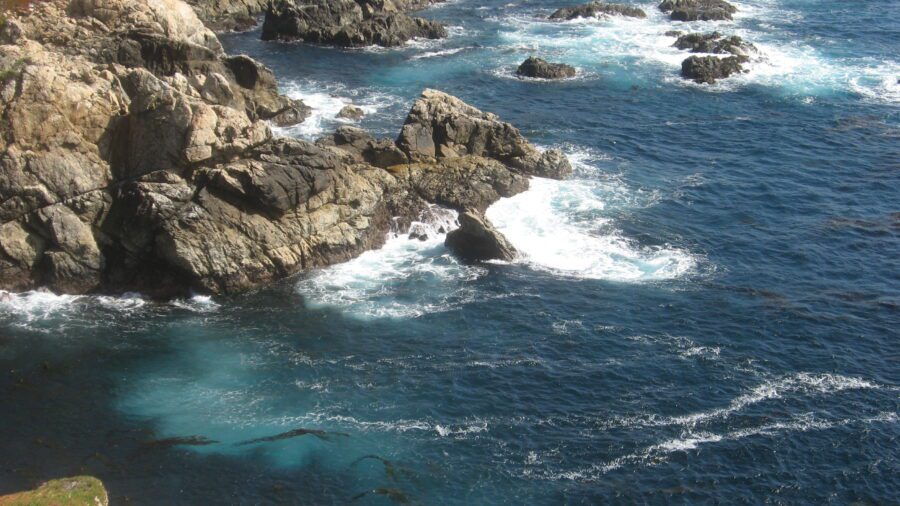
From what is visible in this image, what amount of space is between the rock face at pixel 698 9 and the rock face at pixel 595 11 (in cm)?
465

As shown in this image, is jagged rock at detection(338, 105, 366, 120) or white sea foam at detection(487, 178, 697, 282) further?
jagged rock at detection(338, 105, 366, 120)

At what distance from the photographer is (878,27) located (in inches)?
5359

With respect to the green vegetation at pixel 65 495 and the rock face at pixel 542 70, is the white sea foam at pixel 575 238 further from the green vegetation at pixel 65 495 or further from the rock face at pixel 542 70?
the green vegetation at pixel 65 495

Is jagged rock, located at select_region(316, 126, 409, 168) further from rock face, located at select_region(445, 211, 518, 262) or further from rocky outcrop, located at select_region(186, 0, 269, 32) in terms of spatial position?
rocky outcrop, located at select_region(186, 0, 269, 32)

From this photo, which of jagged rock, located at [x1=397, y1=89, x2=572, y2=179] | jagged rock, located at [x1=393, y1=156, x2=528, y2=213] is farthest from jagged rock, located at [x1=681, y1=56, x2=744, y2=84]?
jagged rock, located at [x1=393, y1=156, x2=528, y2=213]

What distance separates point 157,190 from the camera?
2506 inches

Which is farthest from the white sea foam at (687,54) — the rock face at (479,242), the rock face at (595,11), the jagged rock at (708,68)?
the rock face at (479,242)

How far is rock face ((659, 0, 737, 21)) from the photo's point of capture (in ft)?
465

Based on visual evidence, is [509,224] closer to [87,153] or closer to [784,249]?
[784,249]

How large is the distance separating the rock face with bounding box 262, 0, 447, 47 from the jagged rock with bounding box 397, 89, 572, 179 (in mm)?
45688

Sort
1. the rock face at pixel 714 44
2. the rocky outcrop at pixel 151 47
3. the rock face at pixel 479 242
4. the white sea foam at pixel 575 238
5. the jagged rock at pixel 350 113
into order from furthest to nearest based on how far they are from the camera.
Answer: the rock face at pixel 714 44, the jagged rock at pixel 350 113, the rocky outcrop at pixel 151 47, the rock face at pixel 479 242, the white sea foam at pixel 575 238

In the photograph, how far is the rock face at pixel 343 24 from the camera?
12462cm

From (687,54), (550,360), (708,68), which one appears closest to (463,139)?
(550,360)

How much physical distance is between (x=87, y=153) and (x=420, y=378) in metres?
31.2
